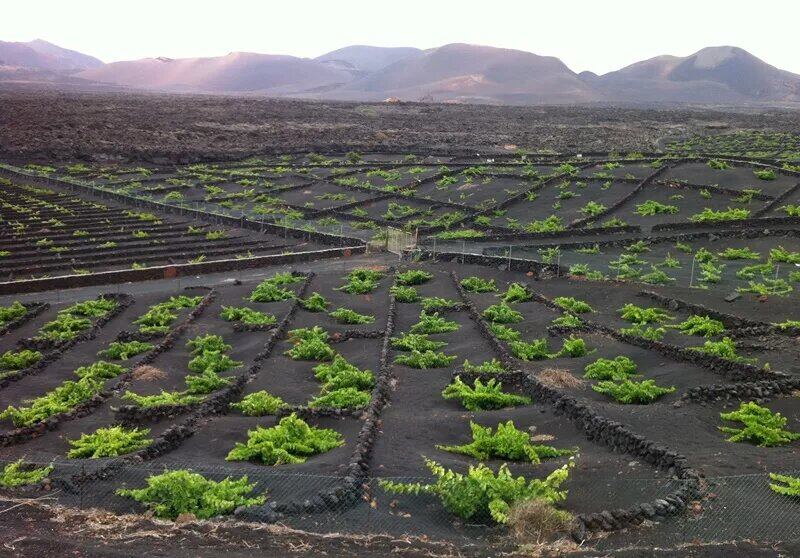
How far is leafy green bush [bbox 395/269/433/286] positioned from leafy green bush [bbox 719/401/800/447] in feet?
66.1

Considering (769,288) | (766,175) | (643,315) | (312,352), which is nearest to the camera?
(312,352)

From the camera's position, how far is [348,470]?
15.0 metres

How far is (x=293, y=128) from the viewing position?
114 m

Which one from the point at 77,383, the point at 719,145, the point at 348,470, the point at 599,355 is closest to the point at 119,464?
the point at 348,470

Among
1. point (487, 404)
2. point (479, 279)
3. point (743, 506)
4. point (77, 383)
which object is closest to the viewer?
point (743, 506)

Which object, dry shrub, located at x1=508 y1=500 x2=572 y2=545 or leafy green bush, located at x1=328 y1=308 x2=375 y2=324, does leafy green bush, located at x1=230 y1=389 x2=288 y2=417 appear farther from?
leafy green bush, located at x1=328 y1=308 x2=375 y2=324

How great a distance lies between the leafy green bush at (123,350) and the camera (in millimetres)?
25953

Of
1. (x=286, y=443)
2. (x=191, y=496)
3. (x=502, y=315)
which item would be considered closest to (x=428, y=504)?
(x=191, y=496)

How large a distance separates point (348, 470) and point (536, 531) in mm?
4422

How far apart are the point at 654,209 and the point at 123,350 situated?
3596 cm

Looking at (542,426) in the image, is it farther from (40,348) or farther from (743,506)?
(40,348)

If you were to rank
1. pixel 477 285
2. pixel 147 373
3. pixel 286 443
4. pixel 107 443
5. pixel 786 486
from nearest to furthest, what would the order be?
Answer: pixel 786 486, pixel 286 443, pixel 107 443, pixel 147 373, pixel 477 285

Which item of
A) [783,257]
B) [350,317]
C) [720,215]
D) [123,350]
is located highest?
[720,215]

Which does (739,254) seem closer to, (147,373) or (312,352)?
(312,352)
